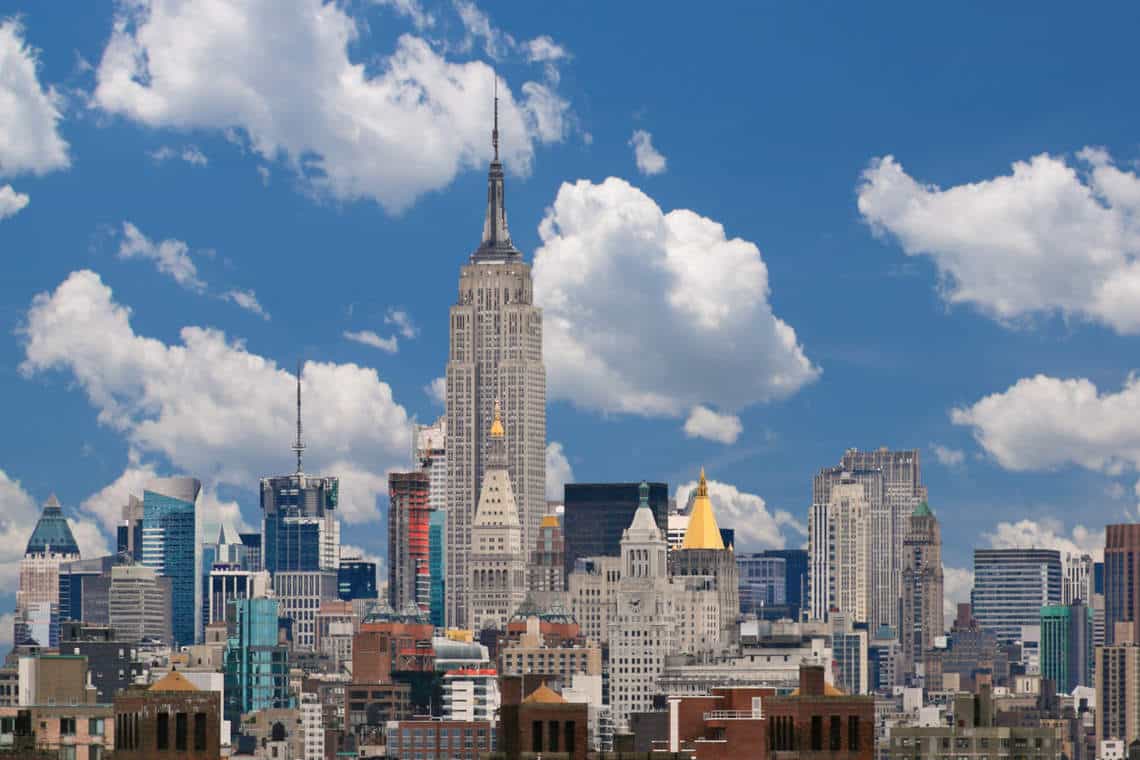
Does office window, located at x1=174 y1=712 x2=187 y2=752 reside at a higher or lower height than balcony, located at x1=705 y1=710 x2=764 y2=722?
lower

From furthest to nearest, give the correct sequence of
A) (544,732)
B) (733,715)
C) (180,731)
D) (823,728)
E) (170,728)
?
(733,715), (170,728), (180,731), (823,728), (544,732)

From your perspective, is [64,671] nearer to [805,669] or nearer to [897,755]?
[897,755]

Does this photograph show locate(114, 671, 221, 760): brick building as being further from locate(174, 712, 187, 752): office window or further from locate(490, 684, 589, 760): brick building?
locate(490, 684, 589, 760): brick building

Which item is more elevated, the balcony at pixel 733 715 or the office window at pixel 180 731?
the balcony at pixel 733 715

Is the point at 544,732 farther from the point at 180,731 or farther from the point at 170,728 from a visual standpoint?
the point at 170,728

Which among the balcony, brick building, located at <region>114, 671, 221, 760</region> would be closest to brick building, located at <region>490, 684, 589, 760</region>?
the balcony

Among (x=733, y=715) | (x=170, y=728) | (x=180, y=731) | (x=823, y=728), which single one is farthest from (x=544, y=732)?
(x=170, y=728)

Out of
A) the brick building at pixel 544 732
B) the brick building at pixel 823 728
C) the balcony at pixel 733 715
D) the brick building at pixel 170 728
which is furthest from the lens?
the balcony at pixel 733 715

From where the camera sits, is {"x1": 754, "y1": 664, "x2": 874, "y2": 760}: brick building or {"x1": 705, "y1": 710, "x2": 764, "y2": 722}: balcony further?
{"x1": 705, "y1": 710, "x2": 764, "y2": 722}: balcony

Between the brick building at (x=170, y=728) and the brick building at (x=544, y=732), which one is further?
the brick building at (x=170, y=728)

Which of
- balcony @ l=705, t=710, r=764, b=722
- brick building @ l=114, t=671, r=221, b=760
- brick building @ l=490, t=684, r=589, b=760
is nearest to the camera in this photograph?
brick building @ l=490, t=684, r=589, b=760

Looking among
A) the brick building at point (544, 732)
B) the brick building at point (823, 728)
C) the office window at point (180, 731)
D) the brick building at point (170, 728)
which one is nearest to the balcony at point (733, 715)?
the brick building at point (823, 728)

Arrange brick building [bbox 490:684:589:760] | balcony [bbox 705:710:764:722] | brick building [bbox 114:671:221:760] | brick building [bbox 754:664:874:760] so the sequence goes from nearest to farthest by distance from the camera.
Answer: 1. brick building [bbox 490:684:589:760]
2. brick building [bbox 754:664:874:760]
3. brick building [bbox 114:671:221:760]
4. balcony [bbox 705:710:764:722]

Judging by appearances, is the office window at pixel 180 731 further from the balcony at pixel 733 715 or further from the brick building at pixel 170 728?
the balcony at pixel 733 715
